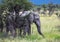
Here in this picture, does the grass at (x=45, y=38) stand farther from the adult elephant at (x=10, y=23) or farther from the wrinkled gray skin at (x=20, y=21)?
the adult elephant at (x=10, y=23)

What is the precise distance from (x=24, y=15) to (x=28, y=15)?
240 millimetres

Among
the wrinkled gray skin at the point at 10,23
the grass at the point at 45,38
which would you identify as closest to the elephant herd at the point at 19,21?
→ the wrinkled gray skin at the point at 10,23

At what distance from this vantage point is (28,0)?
12.7 metres

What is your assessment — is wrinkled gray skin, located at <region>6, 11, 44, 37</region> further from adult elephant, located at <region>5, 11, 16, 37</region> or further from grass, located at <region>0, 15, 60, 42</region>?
grass, located at <region>0, 15, 60, 42</region>

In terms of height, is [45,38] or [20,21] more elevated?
[20,21]

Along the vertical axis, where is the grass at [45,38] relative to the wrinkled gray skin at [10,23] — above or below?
below

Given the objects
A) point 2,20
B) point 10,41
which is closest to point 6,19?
point 2,20

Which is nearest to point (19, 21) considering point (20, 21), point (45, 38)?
point (20, 21)

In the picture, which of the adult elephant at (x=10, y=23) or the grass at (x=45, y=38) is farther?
the adult elephant at (x=10, y=23)

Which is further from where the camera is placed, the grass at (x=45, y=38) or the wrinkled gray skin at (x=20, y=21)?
the wrinkled gray skin at (x=20, y=21)

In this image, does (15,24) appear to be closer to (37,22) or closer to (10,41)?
(37,22)

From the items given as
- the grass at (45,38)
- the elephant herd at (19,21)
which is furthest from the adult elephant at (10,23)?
the grass at (45,38)

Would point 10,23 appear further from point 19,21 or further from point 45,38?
point 45,38

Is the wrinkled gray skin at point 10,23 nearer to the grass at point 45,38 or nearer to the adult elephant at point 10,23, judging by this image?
the adult elephant at point 10,23
